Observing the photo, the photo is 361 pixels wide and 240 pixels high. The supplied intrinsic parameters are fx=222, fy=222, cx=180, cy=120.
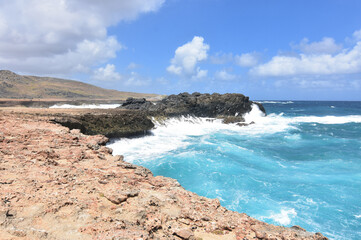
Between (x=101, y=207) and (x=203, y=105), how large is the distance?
32.2 m

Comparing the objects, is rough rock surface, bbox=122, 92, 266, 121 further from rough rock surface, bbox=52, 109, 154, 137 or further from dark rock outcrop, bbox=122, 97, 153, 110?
Answer: rough rock surface, bbox=52, 109, 154, 137

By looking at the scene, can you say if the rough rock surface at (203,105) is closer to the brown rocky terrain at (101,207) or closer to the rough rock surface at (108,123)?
the rough rock surface at (108,123)

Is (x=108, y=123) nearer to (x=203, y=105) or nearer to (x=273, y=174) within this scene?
(x=273, y=174)

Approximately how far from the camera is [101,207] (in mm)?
3896

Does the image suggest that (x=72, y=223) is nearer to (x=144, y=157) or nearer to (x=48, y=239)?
(x=48, y=239)

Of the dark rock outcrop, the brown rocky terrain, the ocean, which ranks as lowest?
the ocean

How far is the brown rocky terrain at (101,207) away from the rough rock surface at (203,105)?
84.5 feet

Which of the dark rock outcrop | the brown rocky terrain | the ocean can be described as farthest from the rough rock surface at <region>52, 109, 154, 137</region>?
the dark rock outcrop

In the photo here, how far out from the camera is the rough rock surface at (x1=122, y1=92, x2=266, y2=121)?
3278cm

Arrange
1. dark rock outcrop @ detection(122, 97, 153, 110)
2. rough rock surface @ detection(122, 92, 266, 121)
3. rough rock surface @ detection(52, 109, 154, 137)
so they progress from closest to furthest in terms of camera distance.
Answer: rough rock surface @ detection(52, 109, 154, 137) < dark rock outcrop @ detection(122, 97, 153, 110) < rough rock surface @ detection(122, 92, 266, 121)

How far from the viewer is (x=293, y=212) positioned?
7902 millimetres

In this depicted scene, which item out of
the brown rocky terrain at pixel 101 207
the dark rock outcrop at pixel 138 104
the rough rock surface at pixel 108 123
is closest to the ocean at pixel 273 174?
the rough rock surface at pixel 108 123

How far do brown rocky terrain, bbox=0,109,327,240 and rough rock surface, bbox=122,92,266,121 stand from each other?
25765mm

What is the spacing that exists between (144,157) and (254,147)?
9222 mm
